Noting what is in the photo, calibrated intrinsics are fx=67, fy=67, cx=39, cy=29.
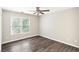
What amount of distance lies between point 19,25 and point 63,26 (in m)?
2.43

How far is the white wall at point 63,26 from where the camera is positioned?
2.66 metres

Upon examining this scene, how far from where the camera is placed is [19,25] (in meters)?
3.92

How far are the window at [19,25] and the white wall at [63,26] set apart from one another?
115 centimetres

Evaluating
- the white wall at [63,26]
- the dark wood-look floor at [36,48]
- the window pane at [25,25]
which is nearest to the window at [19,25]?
the window pane at [25,25]

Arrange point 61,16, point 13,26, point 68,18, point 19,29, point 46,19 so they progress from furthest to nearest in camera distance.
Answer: point 46,19 < point 19,29 < point 13,26 < point 61,16 < point 68,18

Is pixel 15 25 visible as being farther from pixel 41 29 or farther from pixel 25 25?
pixel 41 29

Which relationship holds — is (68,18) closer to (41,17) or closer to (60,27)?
(60,27)

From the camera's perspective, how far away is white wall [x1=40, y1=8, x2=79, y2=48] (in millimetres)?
2658

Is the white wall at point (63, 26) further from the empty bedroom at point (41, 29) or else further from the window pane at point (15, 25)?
the window pane at point (15, 25)

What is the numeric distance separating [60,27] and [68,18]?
0.61 m
